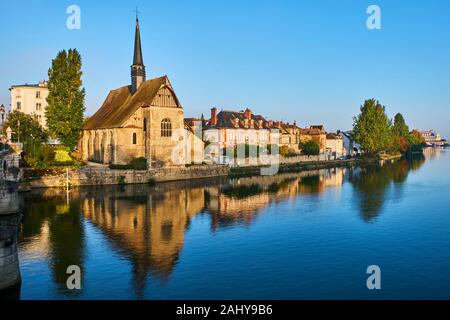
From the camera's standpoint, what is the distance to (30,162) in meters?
46.2

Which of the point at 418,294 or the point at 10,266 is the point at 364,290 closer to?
the point at 418,294

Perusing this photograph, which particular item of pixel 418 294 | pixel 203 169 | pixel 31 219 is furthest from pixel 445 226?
pixel 203 169

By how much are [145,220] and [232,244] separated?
8814 mm

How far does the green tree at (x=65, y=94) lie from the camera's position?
53.5 m

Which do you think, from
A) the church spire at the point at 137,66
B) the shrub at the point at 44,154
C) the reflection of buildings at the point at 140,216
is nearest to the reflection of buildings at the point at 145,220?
the reflection of buildings at the point at 140,216

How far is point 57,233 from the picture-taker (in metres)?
26.6

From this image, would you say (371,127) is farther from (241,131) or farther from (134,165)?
(134,165)

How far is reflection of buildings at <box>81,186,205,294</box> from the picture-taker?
2133 cm

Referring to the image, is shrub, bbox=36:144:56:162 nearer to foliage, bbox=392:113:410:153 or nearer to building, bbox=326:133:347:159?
building, bbox=326:133:347:159

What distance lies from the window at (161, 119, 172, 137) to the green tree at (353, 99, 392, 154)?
2474 inches

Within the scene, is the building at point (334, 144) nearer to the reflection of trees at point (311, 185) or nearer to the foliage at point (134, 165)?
the reflection of trees at point (311, 185)

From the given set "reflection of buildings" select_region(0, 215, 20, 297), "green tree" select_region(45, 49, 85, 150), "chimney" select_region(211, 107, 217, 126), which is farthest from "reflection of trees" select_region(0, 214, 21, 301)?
"chimney" select_region(211, 107, 217, 126)

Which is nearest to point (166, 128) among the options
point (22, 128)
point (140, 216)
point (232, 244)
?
point (22, 128)

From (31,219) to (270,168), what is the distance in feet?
158
